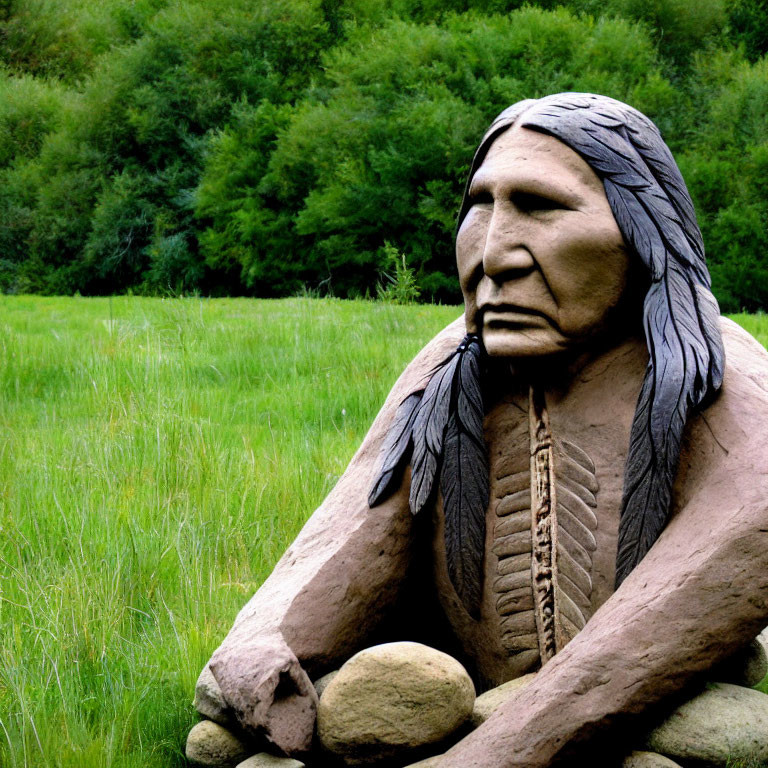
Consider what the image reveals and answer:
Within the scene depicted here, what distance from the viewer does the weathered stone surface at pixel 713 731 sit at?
2.36m

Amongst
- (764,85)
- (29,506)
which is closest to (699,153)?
(764,85)

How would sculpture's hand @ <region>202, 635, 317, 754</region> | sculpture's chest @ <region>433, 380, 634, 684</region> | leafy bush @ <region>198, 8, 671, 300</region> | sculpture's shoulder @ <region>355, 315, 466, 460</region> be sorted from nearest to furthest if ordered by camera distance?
sculpture's hand @ <region>202, 635, 317, 754</region>, sculpture's chest @ <region>433, 380, 634, 684</region>, sculpture's shoulder @ <region>355, 315, 466, 460</region>, leafy bush @ <region>198, 8, 671, 300</region>

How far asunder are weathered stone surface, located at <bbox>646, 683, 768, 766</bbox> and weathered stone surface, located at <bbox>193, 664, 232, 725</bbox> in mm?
973

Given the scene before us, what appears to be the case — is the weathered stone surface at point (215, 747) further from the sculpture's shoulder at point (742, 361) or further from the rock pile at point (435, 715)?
the sculpture's shoulder at point (742, 361)

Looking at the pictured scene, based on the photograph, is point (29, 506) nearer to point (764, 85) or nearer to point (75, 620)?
point (75, 620)

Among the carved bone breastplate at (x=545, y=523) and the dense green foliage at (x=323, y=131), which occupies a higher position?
the carved bone breastplate at (x=545, y=523)

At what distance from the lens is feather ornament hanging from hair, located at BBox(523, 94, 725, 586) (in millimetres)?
2521

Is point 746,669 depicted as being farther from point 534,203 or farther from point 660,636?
point 534,203

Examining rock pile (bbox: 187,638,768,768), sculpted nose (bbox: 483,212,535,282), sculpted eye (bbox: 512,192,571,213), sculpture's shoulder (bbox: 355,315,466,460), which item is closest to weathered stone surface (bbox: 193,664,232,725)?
rock pile (bbox: 187,638,768,768)

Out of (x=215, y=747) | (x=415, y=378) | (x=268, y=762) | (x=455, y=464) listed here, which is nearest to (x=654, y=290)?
(x=455, y=464)

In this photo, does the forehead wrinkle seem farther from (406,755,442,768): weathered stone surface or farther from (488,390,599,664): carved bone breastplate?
(406,755,442,768): weathered stone surface

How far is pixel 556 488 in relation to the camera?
2.75 metres

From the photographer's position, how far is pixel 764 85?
19484 mm

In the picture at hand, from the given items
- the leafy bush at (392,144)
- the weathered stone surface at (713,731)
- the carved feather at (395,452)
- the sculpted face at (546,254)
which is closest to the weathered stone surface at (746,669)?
the weathered stone surface at (713,731)
